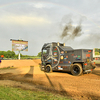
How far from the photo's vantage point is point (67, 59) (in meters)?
11.3

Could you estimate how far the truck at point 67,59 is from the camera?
1019 centimetres

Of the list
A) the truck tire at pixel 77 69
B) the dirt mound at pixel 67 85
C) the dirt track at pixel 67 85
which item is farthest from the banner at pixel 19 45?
the truck tire at pixel 77 69

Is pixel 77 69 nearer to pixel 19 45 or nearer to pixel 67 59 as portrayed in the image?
pixel 67 59

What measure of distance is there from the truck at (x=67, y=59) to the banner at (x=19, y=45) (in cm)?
3017

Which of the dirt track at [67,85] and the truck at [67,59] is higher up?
the truck at [67,59]

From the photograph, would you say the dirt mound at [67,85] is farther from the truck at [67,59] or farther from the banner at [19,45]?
the banner at [19,45]

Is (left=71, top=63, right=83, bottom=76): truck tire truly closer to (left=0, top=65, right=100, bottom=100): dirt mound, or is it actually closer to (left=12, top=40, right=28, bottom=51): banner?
(left=0, top=65, right=100, bottom=100): dirt mound

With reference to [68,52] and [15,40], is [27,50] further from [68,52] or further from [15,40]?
[68,52]

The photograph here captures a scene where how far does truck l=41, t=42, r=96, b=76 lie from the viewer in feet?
33.4

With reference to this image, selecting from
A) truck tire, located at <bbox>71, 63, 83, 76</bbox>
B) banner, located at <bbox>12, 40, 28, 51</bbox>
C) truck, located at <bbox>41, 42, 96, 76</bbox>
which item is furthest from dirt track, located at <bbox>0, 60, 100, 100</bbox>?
banner, located at <bbox>12, 40, 28, 51</bbox>

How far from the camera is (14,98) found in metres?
4.33

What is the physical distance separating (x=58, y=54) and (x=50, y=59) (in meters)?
1.35

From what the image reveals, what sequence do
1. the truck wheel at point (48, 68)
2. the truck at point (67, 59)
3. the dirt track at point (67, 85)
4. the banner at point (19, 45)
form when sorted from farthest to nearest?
the banner at point (19, 45)
the truck wheel at point (48, 68)
the truck at point (67, 59)
the dirt track at point (67, 85)

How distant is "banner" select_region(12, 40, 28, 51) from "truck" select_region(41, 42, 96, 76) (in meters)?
30.2
